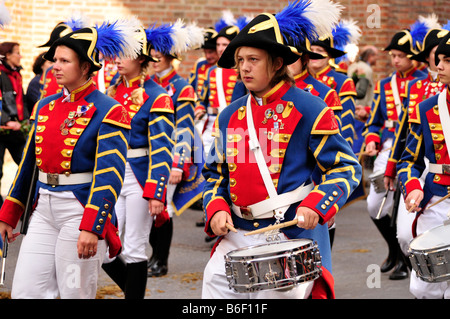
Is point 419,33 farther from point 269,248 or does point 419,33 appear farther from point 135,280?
point 269,248

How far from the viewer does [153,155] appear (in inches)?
253

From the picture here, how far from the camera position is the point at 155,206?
6320mm

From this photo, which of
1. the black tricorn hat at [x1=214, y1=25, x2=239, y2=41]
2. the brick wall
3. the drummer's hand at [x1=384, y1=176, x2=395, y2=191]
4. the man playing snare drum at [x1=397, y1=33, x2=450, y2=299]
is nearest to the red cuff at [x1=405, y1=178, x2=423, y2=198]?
the man playing snare drum at [x1=397, y1=33, x2=450, y2=299]

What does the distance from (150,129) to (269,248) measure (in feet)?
9.01

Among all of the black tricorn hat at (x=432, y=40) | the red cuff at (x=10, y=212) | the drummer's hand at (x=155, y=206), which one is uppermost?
the black tricorn hat at (x=432, y=40)

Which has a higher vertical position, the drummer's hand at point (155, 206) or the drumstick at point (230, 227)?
the drumstick at point (230, 227)

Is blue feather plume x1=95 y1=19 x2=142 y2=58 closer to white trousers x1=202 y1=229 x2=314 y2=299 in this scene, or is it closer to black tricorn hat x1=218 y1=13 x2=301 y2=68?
black tricorn hat x1=218 y1=13 x2=301 y2=68

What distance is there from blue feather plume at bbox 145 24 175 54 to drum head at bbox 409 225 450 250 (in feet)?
10.4

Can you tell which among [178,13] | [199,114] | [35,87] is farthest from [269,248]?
[178,13]

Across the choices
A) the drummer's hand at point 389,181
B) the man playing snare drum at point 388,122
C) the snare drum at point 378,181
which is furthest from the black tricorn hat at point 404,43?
the drummer's hand at point 389,181

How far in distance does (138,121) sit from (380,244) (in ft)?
13.7

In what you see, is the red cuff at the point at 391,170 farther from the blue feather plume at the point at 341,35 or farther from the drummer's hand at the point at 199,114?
the drummer's hand at the point at 199,114

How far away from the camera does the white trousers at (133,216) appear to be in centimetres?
644

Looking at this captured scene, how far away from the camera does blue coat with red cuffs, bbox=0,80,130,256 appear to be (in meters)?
4.83
